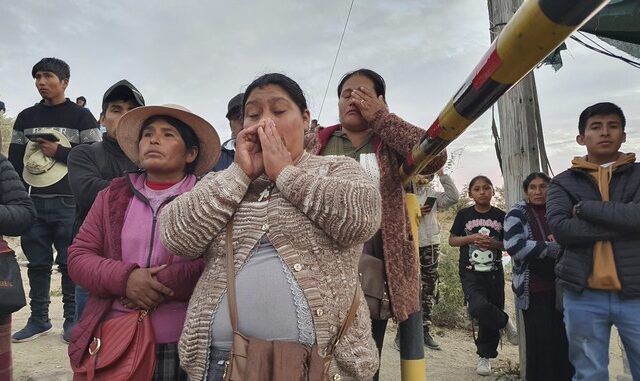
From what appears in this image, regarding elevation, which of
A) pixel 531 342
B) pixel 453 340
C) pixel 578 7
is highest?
pixel 578 7

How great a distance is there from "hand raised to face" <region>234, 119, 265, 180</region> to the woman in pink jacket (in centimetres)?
52

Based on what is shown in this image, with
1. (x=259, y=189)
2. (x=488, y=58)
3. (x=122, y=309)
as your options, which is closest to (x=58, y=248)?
(x=122, y=309)

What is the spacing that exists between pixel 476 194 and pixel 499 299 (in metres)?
1.10

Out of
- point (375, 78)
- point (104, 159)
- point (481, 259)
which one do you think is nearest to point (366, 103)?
point (375, 78)

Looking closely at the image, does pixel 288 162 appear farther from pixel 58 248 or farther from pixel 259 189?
pixel 58 248

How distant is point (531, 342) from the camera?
3531mm

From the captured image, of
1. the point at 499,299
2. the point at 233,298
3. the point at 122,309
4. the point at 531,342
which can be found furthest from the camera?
the point at 499,299

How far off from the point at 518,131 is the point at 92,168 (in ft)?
11.1

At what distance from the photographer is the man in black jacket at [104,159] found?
2.37 meters

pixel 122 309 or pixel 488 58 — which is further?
pixel 122 309

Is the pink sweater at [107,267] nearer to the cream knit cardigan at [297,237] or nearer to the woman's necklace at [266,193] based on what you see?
the cream knit cardigan at [297,237]

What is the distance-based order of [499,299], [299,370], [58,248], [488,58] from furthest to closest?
[499,299] → [58,248] → [299,370] → [488,58]


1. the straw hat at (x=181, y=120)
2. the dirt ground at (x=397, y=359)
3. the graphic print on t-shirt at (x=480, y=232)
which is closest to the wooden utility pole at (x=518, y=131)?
the graphic print on t-shirt at (x=480, y=232)

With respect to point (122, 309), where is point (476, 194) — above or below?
above
